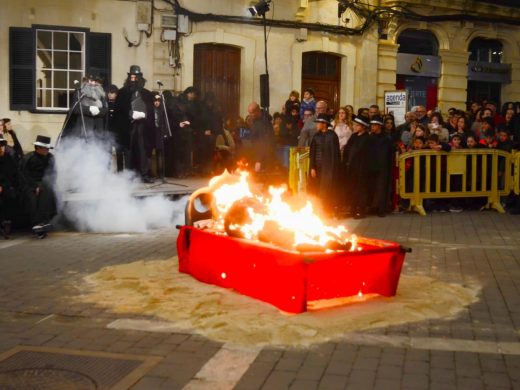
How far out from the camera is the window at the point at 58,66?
1723 centimetres

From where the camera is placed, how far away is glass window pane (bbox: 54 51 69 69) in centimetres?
1731

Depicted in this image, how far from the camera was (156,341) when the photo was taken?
6.13m

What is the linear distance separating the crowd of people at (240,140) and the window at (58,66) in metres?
2.20

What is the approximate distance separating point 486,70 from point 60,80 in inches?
535

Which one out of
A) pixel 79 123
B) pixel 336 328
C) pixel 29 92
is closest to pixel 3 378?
pixel 336 328

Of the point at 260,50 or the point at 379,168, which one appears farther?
the point at 260,50

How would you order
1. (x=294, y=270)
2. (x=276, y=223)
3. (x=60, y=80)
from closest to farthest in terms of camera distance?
1. (x=294, y=270)
2. (x=276, y=223)
3. (x=60, y=80)

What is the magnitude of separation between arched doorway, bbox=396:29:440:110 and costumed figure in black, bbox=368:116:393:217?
8.37m

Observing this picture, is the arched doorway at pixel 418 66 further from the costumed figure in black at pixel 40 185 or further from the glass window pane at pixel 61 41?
the costumed figure in black at pixel 40 185

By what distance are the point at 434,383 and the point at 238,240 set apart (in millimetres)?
2960

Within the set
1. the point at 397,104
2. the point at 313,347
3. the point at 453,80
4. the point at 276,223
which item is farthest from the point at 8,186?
the point at 453,80

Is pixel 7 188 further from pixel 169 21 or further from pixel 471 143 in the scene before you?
pixel 471 143

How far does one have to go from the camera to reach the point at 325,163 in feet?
45.4

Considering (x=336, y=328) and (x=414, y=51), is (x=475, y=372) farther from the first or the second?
(x=414, y=51)
